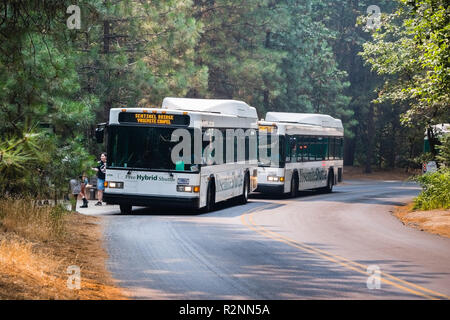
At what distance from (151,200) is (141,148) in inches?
59.6

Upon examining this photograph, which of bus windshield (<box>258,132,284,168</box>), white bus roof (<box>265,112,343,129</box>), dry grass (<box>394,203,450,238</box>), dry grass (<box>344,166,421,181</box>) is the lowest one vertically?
dry grass (<box>344,166,421,181</box>)

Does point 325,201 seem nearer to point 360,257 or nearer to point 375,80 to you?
point 360,257

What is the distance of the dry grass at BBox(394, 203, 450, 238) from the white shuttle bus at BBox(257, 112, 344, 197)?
5.30 metres

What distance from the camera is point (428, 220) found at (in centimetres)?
2491

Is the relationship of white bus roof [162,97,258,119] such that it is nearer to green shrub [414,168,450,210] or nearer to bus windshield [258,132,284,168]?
bus windshield [258,132,284,168]

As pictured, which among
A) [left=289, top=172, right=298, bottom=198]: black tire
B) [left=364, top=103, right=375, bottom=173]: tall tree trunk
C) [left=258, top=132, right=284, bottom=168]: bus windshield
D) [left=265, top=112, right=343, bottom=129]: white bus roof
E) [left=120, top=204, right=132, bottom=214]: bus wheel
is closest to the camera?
[left=120, top=204, right=132, bottom=214]: bus wheel

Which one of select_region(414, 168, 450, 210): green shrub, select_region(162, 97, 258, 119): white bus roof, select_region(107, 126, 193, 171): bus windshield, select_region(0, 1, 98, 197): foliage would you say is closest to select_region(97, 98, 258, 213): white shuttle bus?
select_region(107, 126, 193, 171): bus windshield

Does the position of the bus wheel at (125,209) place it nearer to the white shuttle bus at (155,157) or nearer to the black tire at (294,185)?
the white shuttle bus at (155,157)

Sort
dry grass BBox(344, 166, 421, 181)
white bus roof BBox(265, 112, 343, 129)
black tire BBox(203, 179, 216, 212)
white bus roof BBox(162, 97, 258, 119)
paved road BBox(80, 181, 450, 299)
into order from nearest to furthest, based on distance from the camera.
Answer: paved road BBox(80, 181, 450, 299)
black tire BBox(203, 179, 216, 212)
white bus roof BBox(162, 97, 258, 119)
white bus roof BBox(265, 112, 343, 129)
dry grass BBox(344, 166, 421, 181)

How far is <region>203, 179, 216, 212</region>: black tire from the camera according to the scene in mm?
24889

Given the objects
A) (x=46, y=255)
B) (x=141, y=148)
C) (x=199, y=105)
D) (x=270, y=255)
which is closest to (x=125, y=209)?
(x=141, y=148)

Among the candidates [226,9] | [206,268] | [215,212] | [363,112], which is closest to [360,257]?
[206,268]

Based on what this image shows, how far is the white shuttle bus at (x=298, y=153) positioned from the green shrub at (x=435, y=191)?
5327mm

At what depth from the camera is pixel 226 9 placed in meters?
49.7
